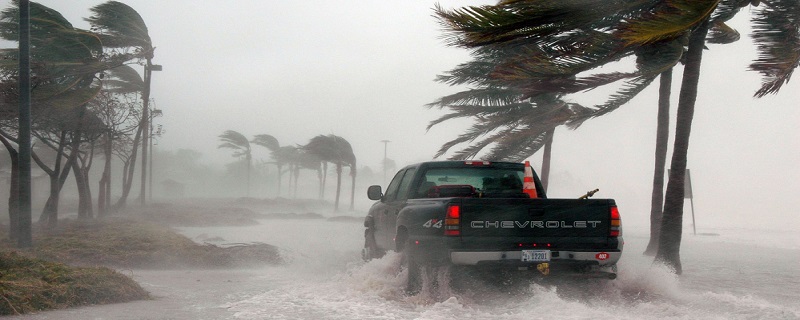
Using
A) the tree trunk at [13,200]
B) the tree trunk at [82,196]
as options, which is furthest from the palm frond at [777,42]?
the tree trunk at [82,196]

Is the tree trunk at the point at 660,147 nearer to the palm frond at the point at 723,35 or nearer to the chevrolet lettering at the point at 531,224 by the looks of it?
the palm frond at the point at 723,35

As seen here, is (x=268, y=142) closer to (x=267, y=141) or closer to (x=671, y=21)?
(x=267, y=141)

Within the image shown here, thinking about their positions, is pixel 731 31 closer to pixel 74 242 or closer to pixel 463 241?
pixel 463 241

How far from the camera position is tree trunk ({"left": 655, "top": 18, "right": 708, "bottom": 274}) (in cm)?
1241

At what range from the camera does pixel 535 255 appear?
7.75m

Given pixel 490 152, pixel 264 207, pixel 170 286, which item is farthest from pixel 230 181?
pixel 170 286

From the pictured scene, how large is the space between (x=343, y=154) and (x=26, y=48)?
4069 cm

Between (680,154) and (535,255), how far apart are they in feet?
19.5

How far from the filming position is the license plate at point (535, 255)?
7.73 metres

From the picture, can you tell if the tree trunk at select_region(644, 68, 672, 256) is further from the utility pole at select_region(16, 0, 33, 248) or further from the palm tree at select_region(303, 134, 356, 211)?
the palm tree at select_region(303, 134, 356, 211)

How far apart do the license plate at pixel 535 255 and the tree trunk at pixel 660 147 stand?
30.8 feet

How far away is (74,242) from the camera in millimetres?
15203

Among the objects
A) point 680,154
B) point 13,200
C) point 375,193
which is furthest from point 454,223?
point 13,200

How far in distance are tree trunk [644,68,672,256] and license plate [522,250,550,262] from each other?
369 inches
